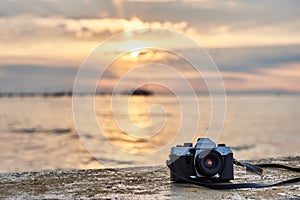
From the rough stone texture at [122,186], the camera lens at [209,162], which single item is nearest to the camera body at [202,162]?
the camera lens at [209,162]

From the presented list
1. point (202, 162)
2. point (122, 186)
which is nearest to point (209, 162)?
point (202, 162)

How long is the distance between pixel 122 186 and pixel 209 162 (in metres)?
0.79

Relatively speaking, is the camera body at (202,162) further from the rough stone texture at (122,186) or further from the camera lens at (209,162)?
the rough stone texture at (122,186)

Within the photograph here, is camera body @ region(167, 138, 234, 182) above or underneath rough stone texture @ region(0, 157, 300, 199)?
above

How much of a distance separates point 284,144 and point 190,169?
26928 mm

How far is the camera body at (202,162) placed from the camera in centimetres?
381

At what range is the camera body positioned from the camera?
12.5 ft

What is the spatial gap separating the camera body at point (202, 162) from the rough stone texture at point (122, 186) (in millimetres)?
113

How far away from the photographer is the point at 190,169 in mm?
3869

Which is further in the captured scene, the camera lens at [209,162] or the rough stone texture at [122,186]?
the camera lens at [209,162]

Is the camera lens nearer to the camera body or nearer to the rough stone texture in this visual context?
the camera body

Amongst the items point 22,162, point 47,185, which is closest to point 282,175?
point 47,185

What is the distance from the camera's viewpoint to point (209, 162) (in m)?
3.82


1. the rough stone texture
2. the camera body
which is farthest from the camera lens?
the rough stone texture
